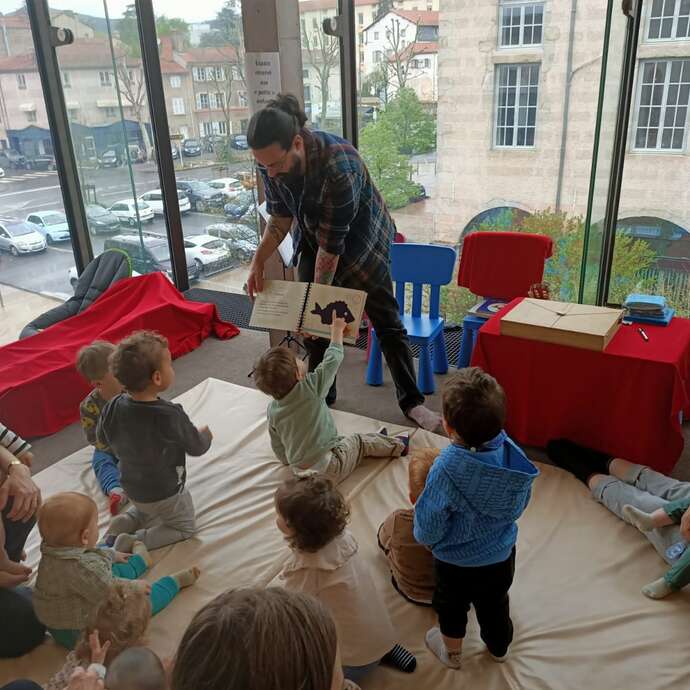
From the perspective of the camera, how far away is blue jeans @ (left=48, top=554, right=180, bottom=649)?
1.66 m

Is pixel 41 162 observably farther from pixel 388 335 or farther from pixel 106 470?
pixel 388 335

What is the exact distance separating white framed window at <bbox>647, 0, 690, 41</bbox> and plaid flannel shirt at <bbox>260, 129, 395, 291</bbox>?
1.81 meters

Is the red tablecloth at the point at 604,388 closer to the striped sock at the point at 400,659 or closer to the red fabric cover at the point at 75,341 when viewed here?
the striped sock at the point at 400,659

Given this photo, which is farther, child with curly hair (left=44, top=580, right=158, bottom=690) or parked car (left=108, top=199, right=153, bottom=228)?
parked car (left=108, top=199, right=153, bottom=228)

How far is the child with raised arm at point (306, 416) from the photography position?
2182 mm

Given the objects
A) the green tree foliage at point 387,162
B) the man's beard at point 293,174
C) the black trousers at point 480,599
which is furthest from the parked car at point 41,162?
the black trousers at point 480,599

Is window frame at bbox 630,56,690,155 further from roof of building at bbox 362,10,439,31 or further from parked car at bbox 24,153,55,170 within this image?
parked car at bbox 24,153,55,170

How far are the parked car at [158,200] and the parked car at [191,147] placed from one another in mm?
281

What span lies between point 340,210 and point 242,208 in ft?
7.91

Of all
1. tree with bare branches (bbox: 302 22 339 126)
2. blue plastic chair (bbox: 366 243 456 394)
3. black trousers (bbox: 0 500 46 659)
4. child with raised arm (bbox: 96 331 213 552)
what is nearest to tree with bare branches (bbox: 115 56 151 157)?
tree with bare branches (bbox: 302 22 339 126)

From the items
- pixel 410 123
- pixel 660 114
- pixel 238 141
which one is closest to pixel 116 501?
pixel 410 123

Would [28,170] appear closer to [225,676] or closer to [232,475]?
[232,475]

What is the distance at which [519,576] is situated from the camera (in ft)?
6.24

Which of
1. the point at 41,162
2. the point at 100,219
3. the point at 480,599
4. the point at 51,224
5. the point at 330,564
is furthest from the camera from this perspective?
the point at 100,219
